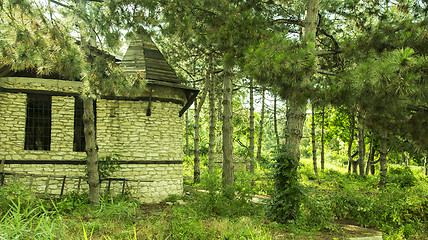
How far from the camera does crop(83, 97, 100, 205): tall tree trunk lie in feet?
25.5

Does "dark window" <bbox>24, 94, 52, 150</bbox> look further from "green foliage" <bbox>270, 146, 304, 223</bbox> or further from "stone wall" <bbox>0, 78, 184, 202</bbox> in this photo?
"green foliage" <bbox>270, 146, 304, 223</bbox>

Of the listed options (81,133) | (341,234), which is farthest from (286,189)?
(81,133)

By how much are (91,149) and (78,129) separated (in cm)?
213

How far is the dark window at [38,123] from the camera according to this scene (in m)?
9.11

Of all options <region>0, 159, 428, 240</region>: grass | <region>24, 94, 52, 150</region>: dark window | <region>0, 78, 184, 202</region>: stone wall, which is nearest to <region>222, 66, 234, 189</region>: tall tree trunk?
<region>0, 159, 428, 240</region>: grass

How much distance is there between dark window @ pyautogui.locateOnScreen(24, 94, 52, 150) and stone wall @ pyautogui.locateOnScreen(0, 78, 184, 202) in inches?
7.4

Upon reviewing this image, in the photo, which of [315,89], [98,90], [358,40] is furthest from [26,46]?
[358,40]

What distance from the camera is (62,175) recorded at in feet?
29.6

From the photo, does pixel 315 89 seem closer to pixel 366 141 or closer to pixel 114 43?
pixel 114 43

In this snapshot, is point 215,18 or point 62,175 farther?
point 62,175

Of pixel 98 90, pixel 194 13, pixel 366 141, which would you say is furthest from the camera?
pixel 366 141

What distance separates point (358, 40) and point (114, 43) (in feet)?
19.2

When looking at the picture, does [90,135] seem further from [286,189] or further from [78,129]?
[286,189]

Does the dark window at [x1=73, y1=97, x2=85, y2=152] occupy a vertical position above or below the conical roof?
below
